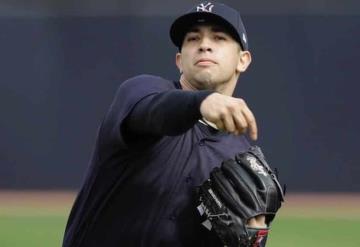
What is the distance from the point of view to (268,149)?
384 inches

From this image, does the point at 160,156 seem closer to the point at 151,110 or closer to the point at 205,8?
the point at 151,110

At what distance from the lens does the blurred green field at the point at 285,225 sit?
677cm

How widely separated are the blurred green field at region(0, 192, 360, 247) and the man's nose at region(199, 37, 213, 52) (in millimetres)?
4406

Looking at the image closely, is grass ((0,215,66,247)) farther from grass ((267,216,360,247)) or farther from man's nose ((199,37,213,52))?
man's nose ((199,37,213,52))

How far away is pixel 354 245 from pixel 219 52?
189 inches

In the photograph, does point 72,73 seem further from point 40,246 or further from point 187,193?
point 187,193

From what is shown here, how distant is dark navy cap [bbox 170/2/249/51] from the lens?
237cm

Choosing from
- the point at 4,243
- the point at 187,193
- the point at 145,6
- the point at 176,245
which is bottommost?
the point at 4,243

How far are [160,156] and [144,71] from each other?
7.76 meters

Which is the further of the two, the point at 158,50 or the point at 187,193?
the point at 158,50

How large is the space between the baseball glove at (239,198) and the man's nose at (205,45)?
0.37m

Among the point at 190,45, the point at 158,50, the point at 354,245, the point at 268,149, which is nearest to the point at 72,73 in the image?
the point at 158,50

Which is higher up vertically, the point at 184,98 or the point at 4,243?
the point at 184,98

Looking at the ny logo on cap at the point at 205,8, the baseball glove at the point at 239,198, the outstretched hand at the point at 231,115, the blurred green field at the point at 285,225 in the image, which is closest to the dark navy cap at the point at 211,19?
the ny logo on cap at the point at 205,8
